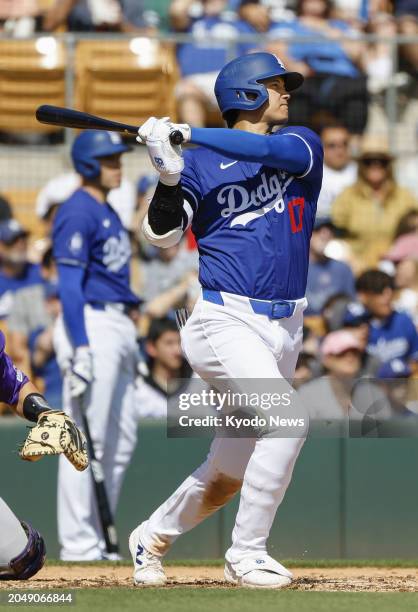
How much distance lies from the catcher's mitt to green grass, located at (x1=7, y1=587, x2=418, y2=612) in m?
0.47

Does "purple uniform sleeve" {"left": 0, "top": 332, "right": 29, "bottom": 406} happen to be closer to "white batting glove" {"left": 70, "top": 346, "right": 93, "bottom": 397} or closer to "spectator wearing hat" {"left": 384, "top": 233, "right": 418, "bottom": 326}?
"white batting glove" {"left": 70, "top": 346, "right": 93, "bottom": 397}

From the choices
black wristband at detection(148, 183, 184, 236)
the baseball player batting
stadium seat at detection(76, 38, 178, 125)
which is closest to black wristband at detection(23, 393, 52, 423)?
the baseball player batting

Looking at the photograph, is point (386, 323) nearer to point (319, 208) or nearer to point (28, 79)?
point (319, 208)

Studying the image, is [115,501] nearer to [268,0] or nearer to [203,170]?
[203,170]

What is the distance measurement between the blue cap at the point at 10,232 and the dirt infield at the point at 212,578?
3.06 m

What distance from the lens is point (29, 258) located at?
868 cm

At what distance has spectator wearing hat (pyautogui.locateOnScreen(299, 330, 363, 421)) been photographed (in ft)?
24.2

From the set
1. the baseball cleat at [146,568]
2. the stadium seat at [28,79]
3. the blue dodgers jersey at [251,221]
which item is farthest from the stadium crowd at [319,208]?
the blue dodgers jersey at [251,221]

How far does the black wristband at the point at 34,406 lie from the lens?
440 cm

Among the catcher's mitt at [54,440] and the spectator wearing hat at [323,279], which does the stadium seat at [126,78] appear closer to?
the spectator wearing hat at [323,279]

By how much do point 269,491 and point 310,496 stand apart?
2.69 meters

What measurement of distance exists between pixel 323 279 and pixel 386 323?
54 cm

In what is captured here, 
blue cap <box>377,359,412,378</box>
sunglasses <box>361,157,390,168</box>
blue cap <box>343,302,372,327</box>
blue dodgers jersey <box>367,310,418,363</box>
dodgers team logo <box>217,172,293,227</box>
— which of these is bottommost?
blue cap <box>377,359,412,378</box>

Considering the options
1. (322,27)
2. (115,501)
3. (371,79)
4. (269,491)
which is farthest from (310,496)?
(322,27)
